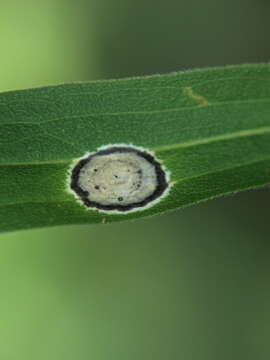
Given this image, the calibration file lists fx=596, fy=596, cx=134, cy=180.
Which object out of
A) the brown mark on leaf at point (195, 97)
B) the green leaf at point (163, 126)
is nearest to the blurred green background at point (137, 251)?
the green leaf at point (163, 126)

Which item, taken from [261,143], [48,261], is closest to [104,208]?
[261,143]

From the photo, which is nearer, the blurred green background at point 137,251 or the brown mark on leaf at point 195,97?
the brown mark on leaf at point 195,97

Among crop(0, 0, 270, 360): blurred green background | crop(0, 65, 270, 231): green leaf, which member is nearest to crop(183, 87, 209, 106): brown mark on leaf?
crop(0, 65, 270, 231): green leaf

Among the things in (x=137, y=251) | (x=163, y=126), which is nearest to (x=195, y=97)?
(x=163, y=126)

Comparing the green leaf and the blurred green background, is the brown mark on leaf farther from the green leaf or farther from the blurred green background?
the blurred green background

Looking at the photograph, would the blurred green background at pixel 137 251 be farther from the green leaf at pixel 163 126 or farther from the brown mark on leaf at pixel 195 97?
the brown mark on leaf at pixel 195 97

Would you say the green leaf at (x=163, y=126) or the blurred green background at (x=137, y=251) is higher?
the blurred green background at (x=137, y=251)

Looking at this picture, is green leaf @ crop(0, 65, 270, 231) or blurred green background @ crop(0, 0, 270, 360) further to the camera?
blurred green background @ crop(0, 0, 270, 360)
